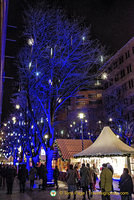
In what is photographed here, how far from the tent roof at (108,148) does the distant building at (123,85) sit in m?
20.0

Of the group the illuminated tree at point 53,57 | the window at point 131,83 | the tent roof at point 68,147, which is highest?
the window at point 131,83

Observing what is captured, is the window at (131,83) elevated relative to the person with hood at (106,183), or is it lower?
elevated

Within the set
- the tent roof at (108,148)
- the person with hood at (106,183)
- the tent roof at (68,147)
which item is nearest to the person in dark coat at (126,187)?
the person with hood at (106,183)

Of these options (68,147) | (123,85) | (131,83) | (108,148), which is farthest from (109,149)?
(123,85)

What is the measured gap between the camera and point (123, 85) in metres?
42.1

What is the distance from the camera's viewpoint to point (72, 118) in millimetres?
69500

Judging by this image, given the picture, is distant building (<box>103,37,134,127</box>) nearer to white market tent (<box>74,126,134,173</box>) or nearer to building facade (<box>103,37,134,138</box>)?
building facade (<box>103,37,134,138</box>)

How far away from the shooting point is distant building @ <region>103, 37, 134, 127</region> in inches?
1491

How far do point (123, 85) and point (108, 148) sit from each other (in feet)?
98.9

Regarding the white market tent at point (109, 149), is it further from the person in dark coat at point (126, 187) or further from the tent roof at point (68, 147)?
the tent roof at point (68, 147)

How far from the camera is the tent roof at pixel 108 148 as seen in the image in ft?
43.6

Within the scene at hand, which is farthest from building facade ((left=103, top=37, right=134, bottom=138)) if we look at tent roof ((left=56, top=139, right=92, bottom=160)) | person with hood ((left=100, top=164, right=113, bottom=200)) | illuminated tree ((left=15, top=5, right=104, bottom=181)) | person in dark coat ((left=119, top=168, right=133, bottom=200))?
person in dark coat ((left=119, top=168, right=133, bottom=200))

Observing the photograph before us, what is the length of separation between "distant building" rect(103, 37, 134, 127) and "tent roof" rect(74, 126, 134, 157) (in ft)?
65.7

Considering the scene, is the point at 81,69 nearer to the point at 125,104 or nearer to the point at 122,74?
the point at 125,104
